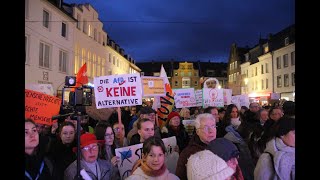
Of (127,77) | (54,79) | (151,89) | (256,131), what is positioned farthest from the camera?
(54,79)

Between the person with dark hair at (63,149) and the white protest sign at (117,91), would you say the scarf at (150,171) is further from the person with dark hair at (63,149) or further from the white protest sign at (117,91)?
the white protest sign at (117,91)

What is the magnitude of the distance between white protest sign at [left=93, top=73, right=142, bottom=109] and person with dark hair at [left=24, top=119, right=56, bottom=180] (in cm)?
241

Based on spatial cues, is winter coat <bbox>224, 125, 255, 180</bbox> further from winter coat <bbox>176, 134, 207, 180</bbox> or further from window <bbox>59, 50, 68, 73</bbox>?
window <bbox>59, 50, 68, 73</bbox>

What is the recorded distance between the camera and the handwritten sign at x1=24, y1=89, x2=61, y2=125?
5762 mm

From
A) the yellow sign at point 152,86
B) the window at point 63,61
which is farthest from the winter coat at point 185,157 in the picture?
the window at point 63,61

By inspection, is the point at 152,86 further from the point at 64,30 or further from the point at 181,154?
the point at 64,30

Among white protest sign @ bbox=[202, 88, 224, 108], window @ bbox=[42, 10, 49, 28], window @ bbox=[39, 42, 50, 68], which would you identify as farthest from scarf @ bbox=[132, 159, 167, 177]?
window @ bbox=[42, 10, 49, 28]

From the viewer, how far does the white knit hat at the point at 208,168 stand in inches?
109

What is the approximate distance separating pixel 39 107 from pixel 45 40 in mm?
18866

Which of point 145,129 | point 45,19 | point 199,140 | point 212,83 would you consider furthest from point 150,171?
point 45,19
